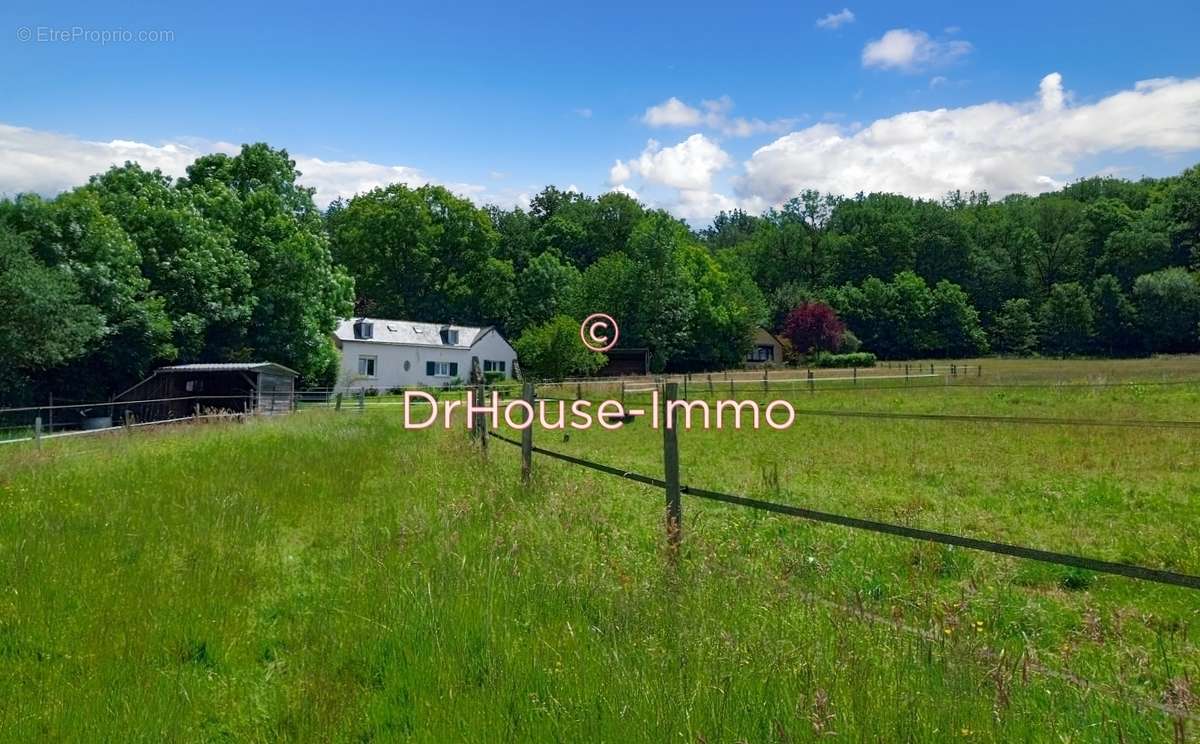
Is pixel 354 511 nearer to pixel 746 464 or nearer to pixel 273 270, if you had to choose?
pixel 746 464

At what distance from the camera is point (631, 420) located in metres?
24.9

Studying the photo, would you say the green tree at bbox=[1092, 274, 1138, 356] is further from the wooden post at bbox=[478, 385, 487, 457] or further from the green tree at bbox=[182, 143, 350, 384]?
the wooden post at bbox=[478, 385, 487, 457]

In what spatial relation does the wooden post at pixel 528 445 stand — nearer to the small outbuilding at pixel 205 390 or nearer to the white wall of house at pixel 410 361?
the small outbuilding at pixel 205 390

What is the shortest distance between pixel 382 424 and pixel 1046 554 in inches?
665

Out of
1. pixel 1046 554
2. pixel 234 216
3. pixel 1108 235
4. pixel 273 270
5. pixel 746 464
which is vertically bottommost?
pixel 746 464

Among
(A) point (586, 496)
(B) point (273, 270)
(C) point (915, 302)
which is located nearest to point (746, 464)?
(A) point (586, 496)

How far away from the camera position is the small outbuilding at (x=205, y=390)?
28.6m

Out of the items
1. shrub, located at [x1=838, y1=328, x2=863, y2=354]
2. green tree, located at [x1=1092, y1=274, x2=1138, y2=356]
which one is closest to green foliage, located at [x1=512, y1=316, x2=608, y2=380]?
shrub, located at [x1=838, y1=328, x2=863, y2=354]

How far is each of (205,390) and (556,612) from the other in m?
29.9

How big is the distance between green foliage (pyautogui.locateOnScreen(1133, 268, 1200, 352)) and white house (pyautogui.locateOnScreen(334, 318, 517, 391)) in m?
62.0

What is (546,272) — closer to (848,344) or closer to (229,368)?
(848,344)

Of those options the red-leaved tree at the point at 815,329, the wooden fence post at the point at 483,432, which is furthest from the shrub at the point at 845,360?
the wooden fence post at the point at 483,432

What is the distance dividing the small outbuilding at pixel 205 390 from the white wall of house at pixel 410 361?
16.7m

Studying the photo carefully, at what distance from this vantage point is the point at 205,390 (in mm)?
29891
